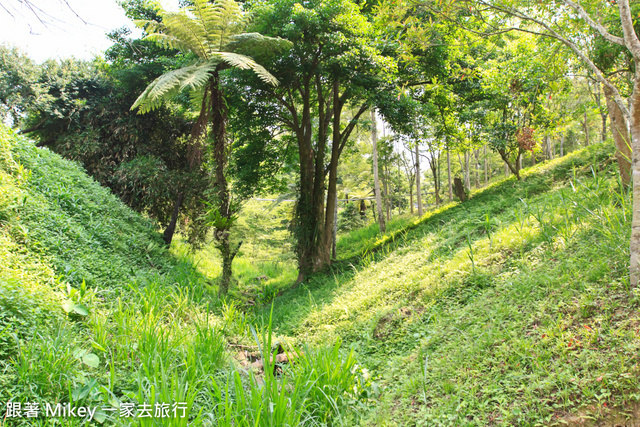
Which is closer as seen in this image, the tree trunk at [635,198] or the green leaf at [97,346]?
the tree trunk at [635,198]

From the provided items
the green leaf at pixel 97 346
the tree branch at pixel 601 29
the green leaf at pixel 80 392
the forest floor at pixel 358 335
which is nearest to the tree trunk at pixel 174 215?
the forest floor at pixel 358 335

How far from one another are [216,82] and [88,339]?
5671 millimetres

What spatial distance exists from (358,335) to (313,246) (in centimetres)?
586

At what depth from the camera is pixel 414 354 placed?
354 centimetres

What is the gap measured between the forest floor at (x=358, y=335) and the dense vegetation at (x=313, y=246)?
0.08 ft

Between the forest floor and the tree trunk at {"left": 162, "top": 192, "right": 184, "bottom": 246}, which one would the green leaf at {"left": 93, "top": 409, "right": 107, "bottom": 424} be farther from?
the tree trunk at {"left": 162, "top": 192, "right": 184, "bottom": 246}

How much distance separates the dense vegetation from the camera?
2.49 meters

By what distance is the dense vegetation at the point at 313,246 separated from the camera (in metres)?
2.49

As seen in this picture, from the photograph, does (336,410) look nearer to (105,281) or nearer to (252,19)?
(105,281)

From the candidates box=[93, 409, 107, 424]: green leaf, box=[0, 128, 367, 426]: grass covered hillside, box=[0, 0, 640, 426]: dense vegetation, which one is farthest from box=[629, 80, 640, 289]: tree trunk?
box=[93, 409, 107, 424]: green leaf

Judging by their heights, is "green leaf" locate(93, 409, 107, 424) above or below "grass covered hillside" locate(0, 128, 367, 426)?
below

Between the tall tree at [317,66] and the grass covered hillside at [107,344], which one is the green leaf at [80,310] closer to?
the grass covered hillside at [107,344]

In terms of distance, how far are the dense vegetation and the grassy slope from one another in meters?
0.02

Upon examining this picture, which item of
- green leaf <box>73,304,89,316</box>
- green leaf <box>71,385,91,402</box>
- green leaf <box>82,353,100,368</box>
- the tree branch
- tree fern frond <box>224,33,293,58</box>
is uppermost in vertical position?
tree fern frond <box>224,33,293,58</box>
